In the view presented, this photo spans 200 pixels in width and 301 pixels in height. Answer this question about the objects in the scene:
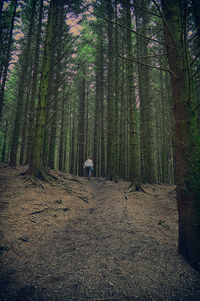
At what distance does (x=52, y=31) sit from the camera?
7387 mm

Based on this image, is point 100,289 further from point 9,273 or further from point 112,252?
point 9,273

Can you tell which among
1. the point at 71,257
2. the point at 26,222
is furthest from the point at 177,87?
the point at 26,222

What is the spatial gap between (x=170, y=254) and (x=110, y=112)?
31.5 feet

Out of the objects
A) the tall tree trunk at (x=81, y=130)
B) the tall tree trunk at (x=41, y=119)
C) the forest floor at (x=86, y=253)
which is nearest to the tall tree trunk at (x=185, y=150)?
the forest floor at (x=86, y=253)

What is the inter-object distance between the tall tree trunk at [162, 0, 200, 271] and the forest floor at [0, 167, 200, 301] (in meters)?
0.42

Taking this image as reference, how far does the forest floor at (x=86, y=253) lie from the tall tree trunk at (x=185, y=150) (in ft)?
1.37

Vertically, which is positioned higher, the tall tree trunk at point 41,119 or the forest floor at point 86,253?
the tall tree trunk at point 41,119

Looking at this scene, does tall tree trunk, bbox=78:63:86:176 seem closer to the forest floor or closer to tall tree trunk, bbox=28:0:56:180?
tall tree trunk, bbox=28:0:56:180

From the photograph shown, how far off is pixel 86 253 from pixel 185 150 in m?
2.79

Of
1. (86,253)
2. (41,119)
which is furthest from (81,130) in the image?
(86,253)

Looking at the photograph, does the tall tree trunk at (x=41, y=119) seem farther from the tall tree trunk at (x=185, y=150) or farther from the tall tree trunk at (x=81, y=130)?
the tall tree trunk at (x=81, y=130)

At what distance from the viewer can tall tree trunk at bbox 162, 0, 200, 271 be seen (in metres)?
2.49

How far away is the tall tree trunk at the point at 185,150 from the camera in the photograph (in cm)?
249

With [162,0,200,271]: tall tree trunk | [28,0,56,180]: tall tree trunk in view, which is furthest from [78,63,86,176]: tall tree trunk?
[162,0,200,271]: tall tree trunk
